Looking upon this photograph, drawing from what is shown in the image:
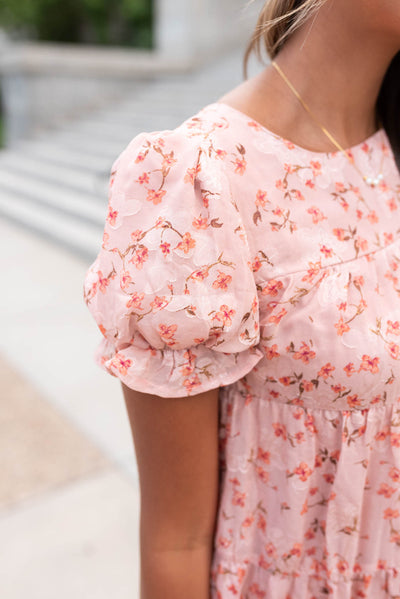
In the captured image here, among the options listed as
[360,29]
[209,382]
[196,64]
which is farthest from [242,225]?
[196,64]

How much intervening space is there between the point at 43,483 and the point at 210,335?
6.57 ft

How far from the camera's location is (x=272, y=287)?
0.79 metres

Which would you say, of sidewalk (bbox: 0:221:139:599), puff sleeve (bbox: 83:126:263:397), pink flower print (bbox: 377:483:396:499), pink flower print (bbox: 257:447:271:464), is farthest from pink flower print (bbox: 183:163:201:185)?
sidewalk (bbox: 0:221:139:599)

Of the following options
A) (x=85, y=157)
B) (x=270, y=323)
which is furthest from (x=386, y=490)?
(x=85, y=157)

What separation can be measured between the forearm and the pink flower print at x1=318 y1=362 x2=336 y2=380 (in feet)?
1.16

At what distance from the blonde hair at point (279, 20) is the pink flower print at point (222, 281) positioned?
1.25ft

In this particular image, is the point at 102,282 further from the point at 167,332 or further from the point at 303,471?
the point at 303,471

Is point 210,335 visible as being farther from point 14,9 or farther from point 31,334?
point 14,9

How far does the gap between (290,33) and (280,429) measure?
623mm

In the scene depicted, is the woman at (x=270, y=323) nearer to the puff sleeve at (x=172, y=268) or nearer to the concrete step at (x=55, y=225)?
the puff sleeve at (x=172, y=268)

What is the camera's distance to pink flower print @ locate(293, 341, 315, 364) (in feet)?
2.61

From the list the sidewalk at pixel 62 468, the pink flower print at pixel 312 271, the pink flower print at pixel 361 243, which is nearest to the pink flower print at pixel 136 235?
the pink flower print at pixel 312 271

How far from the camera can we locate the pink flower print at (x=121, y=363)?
0.76 m

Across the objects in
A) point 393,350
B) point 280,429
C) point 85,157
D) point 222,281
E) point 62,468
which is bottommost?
point 62,468
